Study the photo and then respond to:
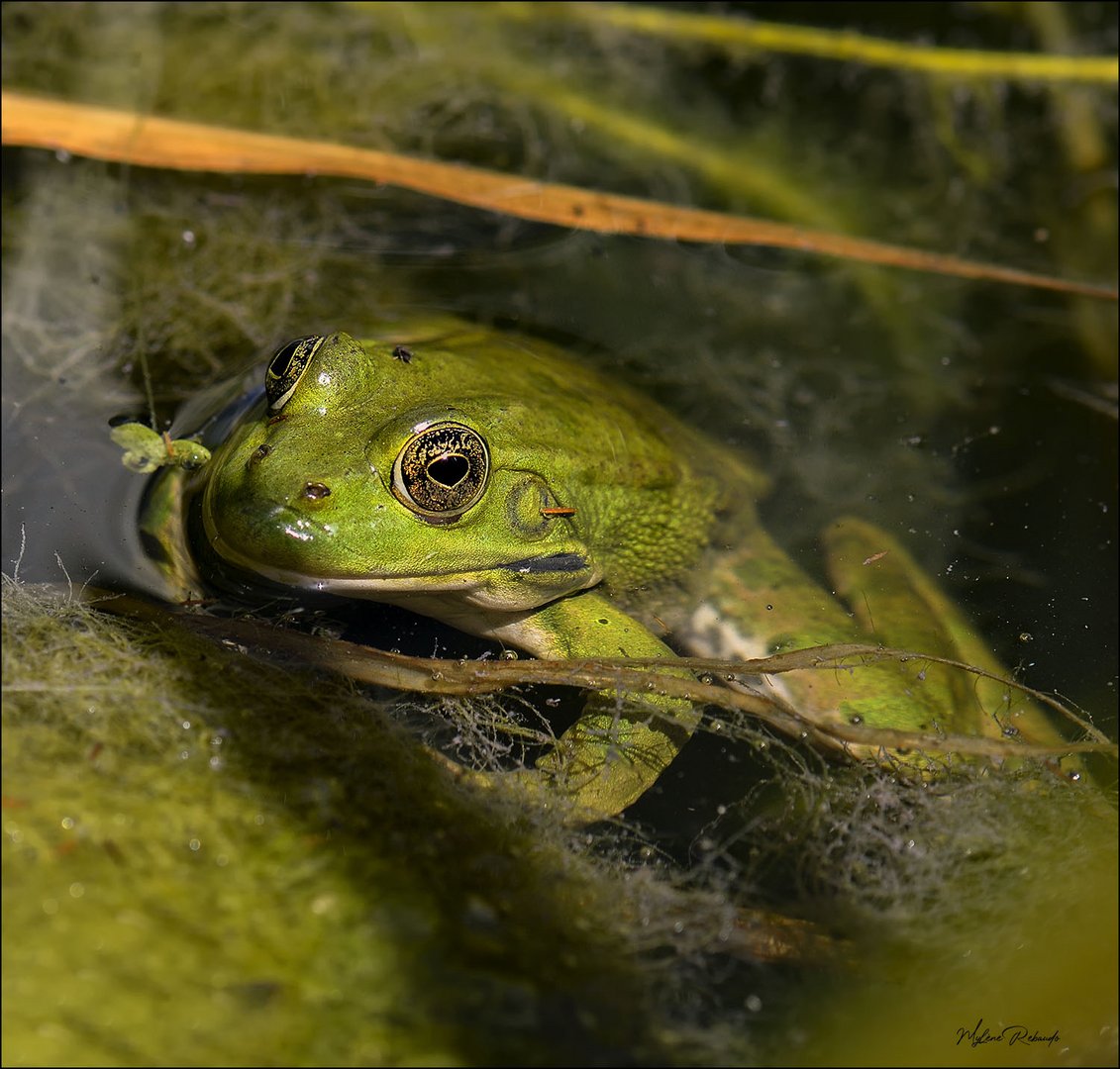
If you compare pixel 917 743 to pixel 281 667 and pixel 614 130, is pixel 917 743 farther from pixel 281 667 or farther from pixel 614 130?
pixel 614 130

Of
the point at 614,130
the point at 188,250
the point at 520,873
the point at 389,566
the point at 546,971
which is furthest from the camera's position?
the point at 614,130

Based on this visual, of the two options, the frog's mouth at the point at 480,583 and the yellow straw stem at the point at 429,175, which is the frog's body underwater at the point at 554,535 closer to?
the frog's mouth at the point at 480,583

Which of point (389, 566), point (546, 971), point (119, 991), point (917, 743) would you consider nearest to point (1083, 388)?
point (917, 743)

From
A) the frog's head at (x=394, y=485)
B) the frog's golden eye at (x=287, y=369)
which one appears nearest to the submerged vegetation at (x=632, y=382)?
the frog's head at (x=394, y=485)

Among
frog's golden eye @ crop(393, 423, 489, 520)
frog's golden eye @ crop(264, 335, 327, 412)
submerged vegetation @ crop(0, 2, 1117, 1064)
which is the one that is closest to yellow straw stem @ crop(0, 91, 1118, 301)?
submerged vegetation @ crop(0, 2, 1117, 1064)
